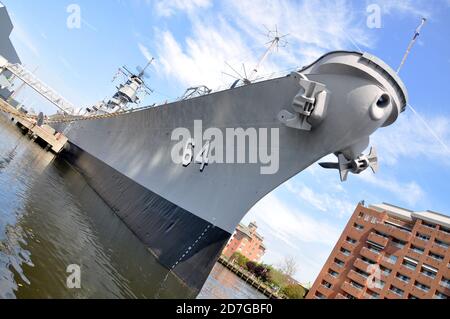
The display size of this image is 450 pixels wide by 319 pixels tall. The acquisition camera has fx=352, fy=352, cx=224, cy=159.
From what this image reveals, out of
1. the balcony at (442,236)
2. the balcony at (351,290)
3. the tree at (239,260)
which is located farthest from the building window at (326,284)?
the tree at (239,260)

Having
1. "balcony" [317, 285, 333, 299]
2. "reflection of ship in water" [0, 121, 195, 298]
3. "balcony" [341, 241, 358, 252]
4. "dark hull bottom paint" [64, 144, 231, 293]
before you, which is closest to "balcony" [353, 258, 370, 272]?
"balcony" [341, 241, 358, 252]

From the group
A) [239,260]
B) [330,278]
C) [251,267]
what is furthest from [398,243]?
[239,260]

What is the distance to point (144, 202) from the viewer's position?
17312mm

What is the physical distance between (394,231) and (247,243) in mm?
55056

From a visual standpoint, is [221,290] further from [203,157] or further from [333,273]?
[333,273]

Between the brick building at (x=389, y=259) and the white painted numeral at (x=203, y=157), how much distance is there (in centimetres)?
3613

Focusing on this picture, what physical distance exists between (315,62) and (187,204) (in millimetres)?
7178

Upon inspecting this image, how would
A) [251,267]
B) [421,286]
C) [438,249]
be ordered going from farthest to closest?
[251,267]
[438,249]
[421,286]

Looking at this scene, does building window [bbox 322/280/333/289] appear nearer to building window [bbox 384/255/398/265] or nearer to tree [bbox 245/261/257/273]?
building window [bbox 384/255/398/265]

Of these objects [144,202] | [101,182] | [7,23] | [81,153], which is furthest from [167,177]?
[7,23]

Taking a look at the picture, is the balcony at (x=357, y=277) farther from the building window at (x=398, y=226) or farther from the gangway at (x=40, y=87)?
the gangway at (x=40, y=87)

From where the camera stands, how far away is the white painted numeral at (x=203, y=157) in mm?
13969

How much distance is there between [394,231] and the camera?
4556cm

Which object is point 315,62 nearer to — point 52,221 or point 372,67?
point 372,67
